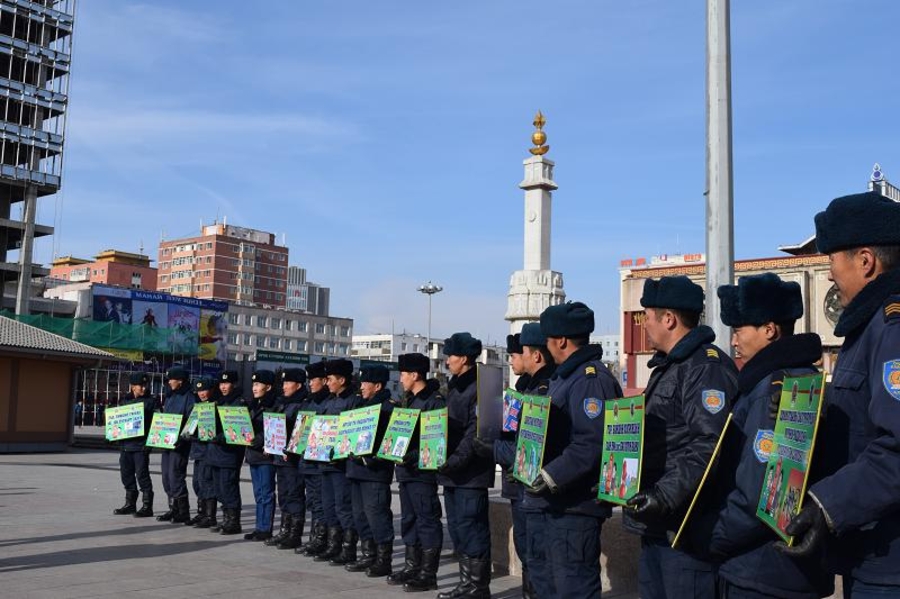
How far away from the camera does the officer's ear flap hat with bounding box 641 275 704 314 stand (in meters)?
4.83

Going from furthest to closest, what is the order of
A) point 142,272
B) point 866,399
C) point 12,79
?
point 142,272 < point 12,79 < point 866,399

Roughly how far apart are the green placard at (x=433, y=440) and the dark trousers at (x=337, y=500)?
64.2 inches

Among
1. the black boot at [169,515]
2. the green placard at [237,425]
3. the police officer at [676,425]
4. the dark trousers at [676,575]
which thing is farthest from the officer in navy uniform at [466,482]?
the black boot at [169,515]

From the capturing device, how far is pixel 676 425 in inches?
181

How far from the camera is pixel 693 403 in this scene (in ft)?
14.5

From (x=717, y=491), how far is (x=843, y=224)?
4.74ft

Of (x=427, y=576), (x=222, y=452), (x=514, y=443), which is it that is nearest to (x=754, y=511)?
(x=514, y=443)

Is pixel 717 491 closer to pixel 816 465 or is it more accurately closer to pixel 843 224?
pixel 816 465

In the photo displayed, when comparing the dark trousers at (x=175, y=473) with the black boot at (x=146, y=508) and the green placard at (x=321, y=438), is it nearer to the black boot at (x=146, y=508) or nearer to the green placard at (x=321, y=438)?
the black boot at (x=146, y=508)

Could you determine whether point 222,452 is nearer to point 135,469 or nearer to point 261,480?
point 261,480

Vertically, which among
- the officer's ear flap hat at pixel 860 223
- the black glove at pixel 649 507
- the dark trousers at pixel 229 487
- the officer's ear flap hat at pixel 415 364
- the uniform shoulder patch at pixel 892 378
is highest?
the officer's ear flap hat at pixel 860 223

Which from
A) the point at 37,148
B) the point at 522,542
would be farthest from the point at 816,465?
the point at 37,148

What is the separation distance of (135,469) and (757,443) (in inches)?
463

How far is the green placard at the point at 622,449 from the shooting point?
15.0 feet
